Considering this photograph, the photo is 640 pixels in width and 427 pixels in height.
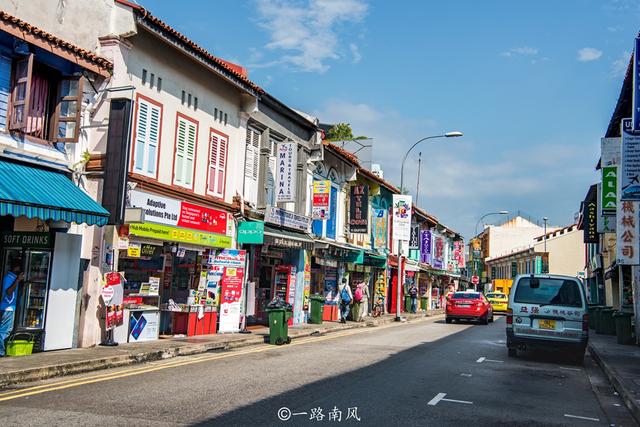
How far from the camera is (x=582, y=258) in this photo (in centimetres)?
7262

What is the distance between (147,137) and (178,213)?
223cm

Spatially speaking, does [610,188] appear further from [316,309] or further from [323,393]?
[323,393]

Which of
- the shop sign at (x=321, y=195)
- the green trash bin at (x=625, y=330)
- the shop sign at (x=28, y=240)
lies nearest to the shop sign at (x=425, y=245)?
the shop sign at (x=321, y=195)

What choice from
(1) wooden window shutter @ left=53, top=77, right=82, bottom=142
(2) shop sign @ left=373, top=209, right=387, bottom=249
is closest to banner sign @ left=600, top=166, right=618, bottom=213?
(2) shop sign @ left=373, top=209, right=387, bottom=249

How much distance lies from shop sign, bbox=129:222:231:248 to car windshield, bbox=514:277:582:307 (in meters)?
8.71

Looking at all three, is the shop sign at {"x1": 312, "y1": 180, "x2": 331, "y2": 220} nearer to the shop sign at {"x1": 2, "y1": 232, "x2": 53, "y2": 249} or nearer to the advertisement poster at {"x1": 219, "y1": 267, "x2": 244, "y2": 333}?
the advertisement poster at {"x1": 219, "y1": 267, "x2": 244, "y2": 333}

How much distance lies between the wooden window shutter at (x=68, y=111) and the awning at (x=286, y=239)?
7.97 metres

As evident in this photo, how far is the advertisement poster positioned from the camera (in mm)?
18609

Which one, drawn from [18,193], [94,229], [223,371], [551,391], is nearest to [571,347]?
[551,391]

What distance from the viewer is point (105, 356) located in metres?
11.8

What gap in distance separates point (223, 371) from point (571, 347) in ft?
27.1

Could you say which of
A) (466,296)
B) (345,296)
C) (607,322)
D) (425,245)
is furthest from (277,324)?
(425,245)

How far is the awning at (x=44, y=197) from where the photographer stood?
35.7 ft

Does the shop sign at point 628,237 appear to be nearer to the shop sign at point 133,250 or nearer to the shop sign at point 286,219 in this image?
the shop sign at point 286,219
